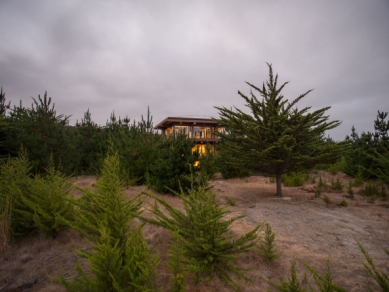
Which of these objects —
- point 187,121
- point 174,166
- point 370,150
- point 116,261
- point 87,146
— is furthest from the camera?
point 187,121

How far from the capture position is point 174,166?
26.2 feet

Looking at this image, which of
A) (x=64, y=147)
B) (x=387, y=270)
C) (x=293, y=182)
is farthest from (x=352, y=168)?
(x=64, y=147)

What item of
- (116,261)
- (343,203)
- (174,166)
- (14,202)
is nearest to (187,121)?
(174,166)

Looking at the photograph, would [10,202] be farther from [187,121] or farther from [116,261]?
[187,121]

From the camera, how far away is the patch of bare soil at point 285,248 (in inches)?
126

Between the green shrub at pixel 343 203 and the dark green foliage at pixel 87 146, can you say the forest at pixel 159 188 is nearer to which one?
the dark green foliage at pixel 87 146

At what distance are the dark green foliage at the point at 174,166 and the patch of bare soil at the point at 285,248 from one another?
91.9 inches

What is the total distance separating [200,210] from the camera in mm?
3342

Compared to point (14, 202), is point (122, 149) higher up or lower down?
higher up

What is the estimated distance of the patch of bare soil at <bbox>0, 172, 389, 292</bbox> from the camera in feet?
10.5

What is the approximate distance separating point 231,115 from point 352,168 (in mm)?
10223

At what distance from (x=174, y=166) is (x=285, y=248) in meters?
4.86

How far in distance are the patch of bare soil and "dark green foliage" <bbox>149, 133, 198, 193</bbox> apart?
2.33 metres

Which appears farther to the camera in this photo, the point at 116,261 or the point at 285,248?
the point at 285,248
